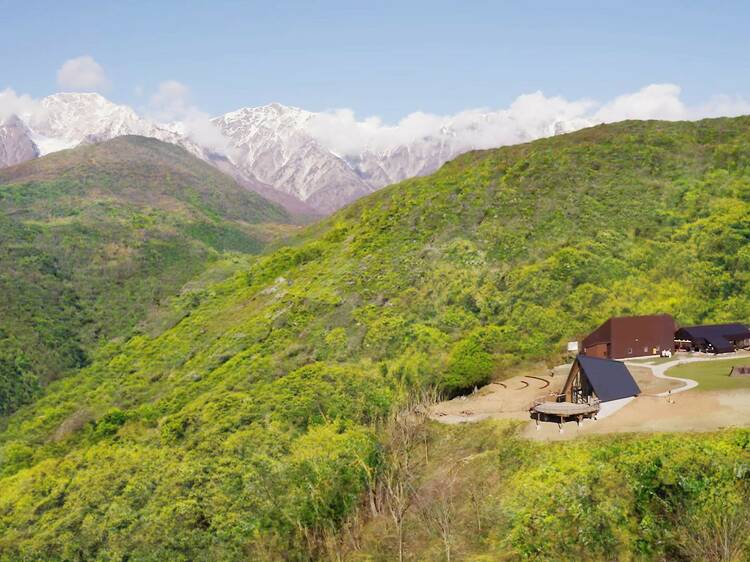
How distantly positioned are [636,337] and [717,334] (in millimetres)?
5320

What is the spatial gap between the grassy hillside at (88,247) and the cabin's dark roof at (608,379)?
225ft

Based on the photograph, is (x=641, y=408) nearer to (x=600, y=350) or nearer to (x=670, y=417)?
(x=670, y=417)

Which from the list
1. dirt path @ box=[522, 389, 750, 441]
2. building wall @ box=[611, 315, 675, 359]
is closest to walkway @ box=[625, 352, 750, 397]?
building wall @ box=[611, 315, 675, 359]

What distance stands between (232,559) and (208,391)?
23995 mm

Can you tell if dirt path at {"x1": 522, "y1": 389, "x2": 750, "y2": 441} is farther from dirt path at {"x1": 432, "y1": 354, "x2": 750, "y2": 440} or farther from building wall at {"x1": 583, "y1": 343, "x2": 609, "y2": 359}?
building wall at {"x1": 583, "y1": 343, "x2": 609, "y2": 359}

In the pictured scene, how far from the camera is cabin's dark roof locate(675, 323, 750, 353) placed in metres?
41.1

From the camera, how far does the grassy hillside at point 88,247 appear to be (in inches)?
3342

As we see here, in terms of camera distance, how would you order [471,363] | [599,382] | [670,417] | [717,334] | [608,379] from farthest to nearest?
[471,363]
[717,334]
[608,379]
[599,382]
[670,417]

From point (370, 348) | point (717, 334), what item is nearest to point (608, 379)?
point (717, 334)

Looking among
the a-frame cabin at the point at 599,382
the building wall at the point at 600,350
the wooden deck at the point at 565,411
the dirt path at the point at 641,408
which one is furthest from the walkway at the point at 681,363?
the wooden deck at the point at 565,411

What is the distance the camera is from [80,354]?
283 feet

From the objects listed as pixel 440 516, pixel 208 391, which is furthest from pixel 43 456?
pixel 440 516

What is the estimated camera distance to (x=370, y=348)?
5238cm

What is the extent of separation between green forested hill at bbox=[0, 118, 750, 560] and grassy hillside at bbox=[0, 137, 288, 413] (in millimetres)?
8696
